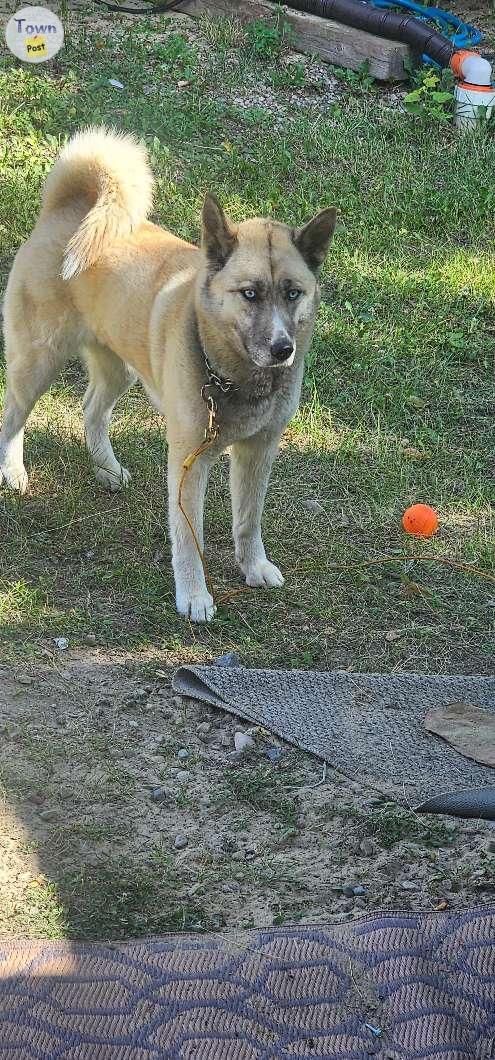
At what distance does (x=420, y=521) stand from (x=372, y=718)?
54.5 inches

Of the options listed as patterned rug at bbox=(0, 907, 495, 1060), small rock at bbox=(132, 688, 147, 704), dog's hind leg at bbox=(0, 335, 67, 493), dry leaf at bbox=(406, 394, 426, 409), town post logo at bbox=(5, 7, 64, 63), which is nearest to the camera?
patterned rug at bbox=(0, 907, 495, 1060)

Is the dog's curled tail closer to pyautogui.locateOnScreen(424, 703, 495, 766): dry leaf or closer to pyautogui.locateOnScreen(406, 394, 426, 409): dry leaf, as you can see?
pyautogui.locateOnScreen(406, 394, 426, 409): dry leaf

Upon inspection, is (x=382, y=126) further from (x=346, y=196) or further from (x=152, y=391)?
(x=152, y=391)

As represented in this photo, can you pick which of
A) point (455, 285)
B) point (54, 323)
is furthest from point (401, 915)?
point (455, 285)

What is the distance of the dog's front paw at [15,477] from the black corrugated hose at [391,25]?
4.72 m

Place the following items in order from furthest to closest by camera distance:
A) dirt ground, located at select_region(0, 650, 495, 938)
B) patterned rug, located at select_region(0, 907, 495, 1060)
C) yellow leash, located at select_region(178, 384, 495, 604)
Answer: yellow leash, located at select_region(178, 384, 495, 604) → dirt ground, located at select_region(0, 650, 495, 938) → patterned rug, located at select_region(0, 907, 495, 1060)

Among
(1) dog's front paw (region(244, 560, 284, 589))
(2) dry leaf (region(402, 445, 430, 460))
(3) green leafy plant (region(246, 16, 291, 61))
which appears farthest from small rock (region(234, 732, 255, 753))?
(3) green leafy plant (region(246, 16, 291, 61))

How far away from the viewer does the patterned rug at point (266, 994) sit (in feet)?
6.61

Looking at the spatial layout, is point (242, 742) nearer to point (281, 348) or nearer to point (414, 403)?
point (281, 348)

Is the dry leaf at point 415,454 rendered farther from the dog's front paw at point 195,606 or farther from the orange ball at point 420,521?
the dog's front paw at point 195,606

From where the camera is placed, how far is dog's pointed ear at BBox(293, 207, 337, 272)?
11.6ft

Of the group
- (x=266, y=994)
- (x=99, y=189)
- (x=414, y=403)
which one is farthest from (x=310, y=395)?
(x=266, y=994)

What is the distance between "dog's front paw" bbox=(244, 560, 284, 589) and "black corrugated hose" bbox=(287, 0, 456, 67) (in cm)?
485

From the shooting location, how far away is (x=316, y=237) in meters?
3.59
